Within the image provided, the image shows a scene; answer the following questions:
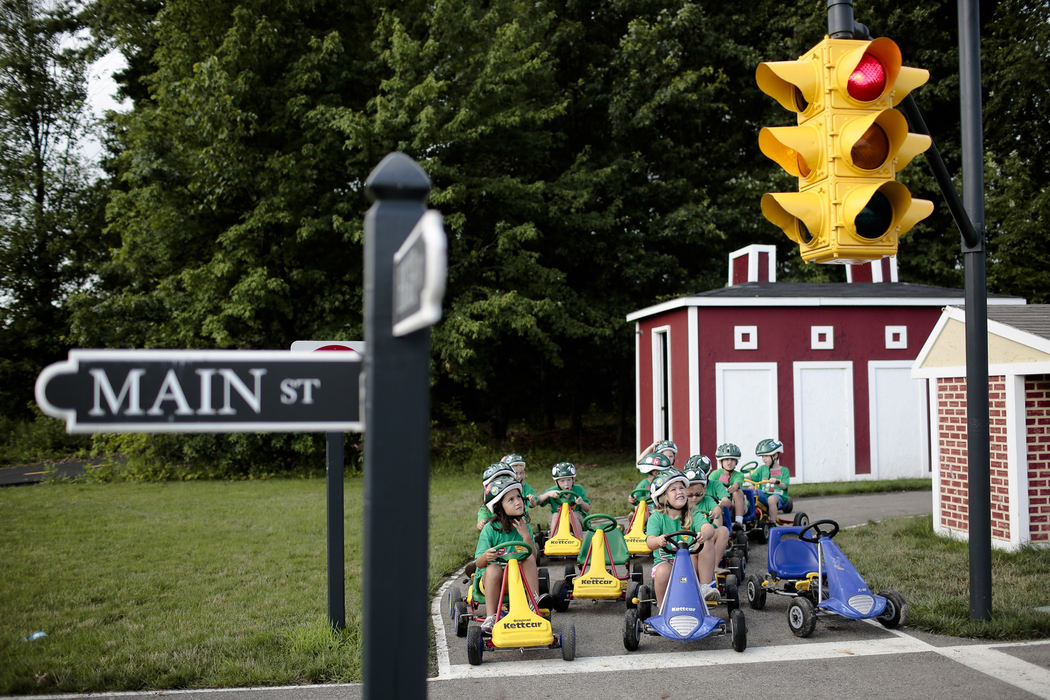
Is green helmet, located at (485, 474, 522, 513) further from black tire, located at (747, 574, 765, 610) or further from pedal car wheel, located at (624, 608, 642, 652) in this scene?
black tire, located at (747, 574, 765, 610)

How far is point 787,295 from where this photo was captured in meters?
16.7

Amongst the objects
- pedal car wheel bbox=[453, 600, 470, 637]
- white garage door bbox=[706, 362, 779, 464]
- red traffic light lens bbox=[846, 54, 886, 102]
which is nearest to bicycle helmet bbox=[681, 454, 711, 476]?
pedal car wheel bbox=[453, 600, 470, 637]

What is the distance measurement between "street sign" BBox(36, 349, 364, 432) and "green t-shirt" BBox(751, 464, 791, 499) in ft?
30.7

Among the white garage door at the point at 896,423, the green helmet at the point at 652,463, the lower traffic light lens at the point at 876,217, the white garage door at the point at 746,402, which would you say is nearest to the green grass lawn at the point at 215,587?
the green helmet at the point at 652,463

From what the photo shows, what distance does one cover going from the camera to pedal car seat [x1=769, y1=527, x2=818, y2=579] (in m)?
7.49

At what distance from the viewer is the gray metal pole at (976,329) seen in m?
6.40

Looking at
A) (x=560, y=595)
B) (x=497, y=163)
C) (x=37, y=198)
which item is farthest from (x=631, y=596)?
(x=37, y=198)

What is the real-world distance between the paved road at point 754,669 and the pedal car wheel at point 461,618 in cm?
11

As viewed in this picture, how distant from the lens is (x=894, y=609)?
662 cm

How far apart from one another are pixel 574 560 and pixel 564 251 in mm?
14780

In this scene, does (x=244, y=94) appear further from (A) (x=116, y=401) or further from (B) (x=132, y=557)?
(A) (x=116, y=401)

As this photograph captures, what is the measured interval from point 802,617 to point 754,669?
95cm

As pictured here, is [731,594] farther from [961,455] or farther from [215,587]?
[215,587]

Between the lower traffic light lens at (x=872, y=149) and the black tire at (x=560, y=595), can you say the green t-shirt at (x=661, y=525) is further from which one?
the lower traffic light lens at (x=872, y=149)
